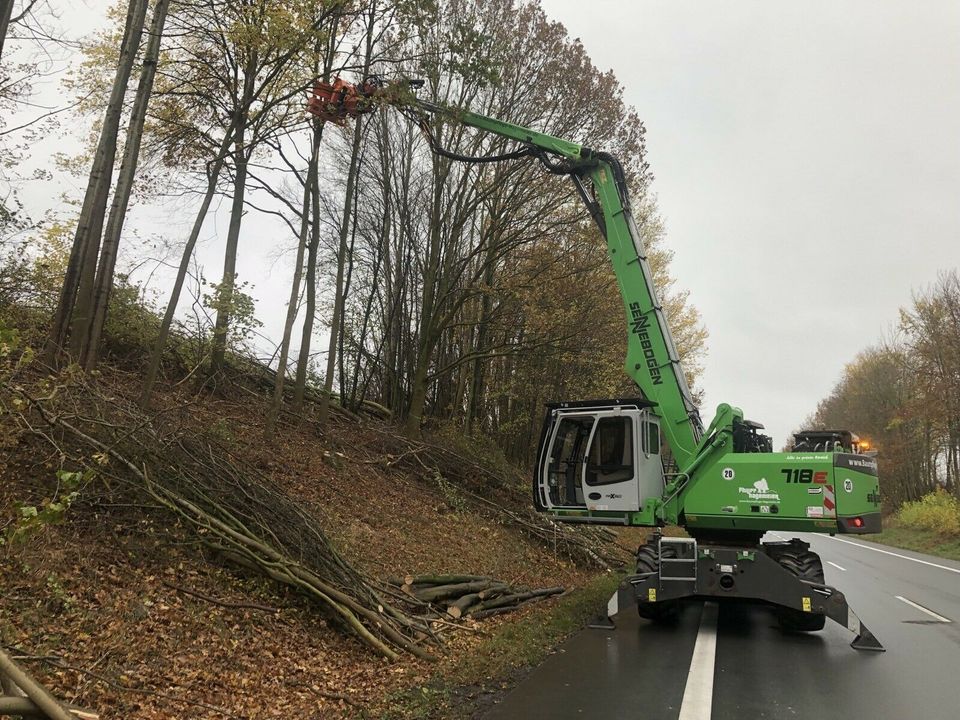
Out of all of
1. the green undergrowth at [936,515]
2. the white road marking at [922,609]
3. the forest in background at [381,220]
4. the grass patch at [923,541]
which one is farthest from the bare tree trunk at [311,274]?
the green undergrowth at [936,515]

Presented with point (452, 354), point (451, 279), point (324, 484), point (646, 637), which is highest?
point (451, 279)

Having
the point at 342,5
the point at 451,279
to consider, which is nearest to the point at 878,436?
the point at 451,279

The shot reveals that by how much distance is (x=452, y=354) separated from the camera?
23.6m

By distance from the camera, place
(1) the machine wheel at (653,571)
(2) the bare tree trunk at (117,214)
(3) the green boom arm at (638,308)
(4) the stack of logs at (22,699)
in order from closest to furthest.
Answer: (4) the stack of logs at (22,699), (1) the machine wheel at (653,571), (3) the green boom arm at (638,308), (2) the bare tree trunk at (117,214)

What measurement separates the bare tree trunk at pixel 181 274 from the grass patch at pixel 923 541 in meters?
24.9

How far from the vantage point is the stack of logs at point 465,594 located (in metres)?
8.70

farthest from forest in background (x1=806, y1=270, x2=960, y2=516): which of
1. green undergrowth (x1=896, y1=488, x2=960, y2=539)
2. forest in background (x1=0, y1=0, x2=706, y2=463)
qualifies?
forest in background (x1=0, y1=0, x2=706, y2=463)

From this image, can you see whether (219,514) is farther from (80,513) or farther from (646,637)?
(646,637)

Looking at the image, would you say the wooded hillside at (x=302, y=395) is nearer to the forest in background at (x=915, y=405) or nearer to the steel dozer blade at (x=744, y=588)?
the steel dozer blade at (x=744, y=588)

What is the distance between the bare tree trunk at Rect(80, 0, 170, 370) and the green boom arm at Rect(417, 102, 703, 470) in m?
6.96

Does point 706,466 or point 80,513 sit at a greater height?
point 706,466

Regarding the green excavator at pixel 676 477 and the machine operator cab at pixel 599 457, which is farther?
the machine operator cab at pixel 599 457

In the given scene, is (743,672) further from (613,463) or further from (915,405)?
(915,405)

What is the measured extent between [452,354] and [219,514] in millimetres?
16323
